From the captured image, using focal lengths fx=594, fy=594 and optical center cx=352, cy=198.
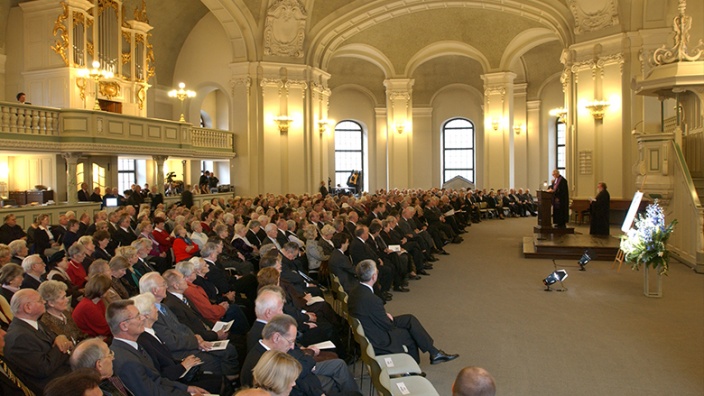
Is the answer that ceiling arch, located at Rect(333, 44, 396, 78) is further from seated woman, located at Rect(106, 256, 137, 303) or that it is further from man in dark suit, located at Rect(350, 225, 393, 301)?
seated woman, located at Rect(106, 256, 137, 303)

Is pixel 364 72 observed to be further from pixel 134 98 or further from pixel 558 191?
pixel 558 191

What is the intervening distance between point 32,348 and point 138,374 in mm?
732

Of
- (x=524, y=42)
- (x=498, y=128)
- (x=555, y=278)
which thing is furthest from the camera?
(x=498, y=128)

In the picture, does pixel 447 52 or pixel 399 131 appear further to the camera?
pixel 399 131

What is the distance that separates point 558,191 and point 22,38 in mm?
14674

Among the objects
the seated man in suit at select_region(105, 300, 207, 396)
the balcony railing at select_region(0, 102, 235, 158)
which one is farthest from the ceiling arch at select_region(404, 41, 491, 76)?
the seated man in suit at select_region(105, 300, 207, 396)

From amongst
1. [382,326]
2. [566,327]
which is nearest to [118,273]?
[382,326]

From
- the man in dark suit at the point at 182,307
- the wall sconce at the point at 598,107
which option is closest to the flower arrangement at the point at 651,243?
the man in dark suit at the point at 182,307

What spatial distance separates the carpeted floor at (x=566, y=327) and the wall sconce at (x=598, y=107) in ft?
19.4

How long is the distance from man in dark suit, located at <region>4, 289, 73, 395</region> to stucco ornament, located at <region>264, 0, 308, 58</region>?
16.3 m

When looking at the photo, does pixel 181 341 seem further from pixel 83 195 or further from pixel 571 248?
pixel 83 195

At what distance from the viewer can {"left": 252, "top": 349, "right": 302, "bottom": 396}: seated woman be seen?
2828 millimetres

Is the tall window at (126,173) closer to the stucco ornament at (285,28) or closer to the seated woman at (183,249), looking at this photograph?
the stucco ornament at (285,28)

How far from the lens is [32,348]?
3701 millimetres
